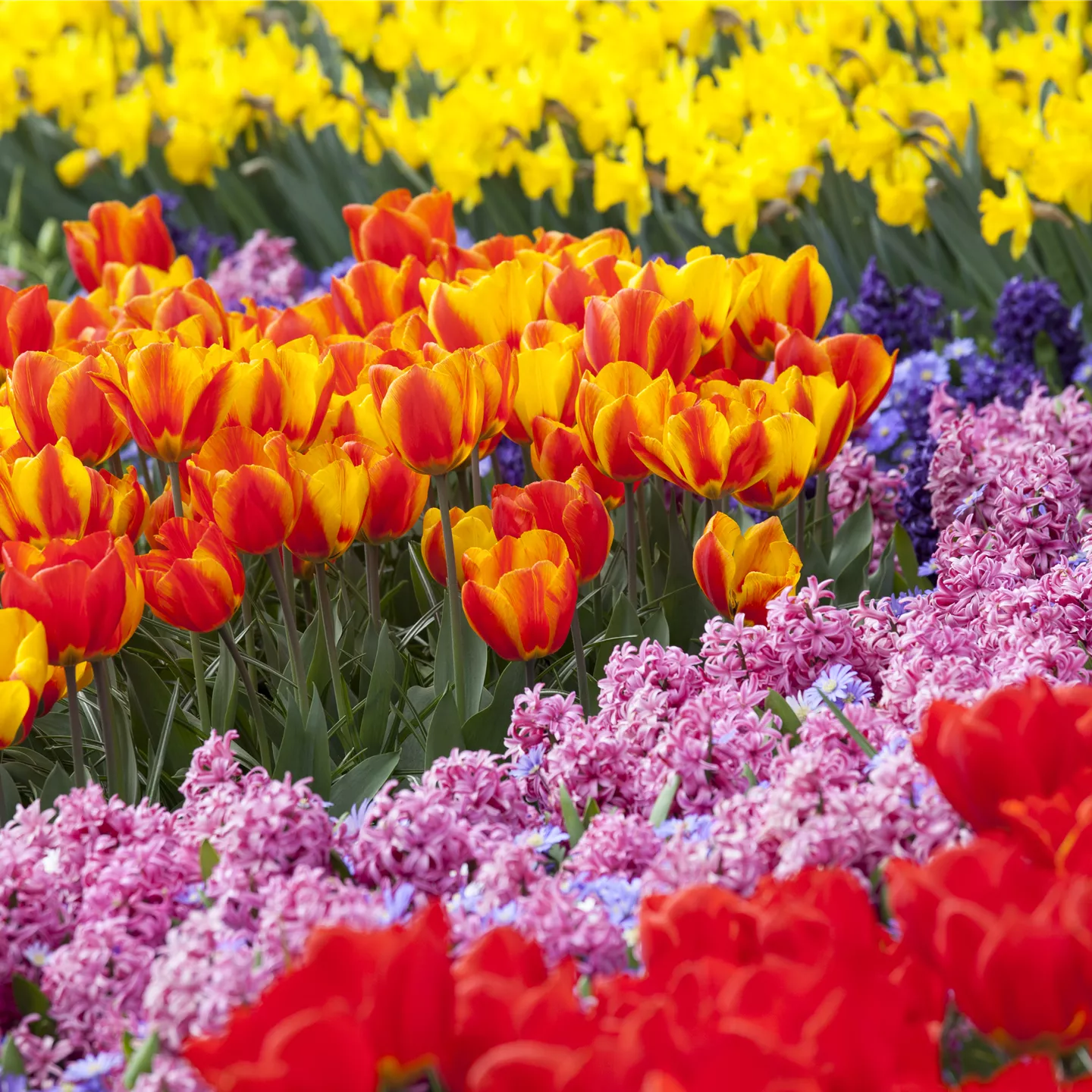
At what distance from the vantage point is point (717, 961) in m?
0.85

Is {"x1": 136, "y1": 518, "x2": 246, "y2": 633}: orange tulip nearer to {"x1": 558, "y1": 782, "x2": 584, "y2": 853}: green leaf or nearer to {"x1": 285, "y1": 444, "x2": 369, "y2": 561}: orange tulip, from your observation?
{"x1": 285, "y1": 444, "x2": 369, "y2": 561}: orange tulip

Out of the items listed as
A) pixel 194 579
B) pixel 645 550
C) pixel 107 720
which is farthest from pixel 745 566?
pixel 107 720

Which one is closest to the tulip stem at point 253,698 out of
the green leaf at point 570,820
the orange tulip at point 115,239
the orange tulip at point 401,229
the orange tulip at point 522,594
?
the orange tulip at point 522,594

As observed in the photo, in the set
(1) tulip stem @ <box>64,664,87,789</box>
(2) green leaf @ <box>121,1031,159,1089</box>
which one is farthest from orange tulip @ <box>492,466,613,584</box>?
(2) green leaf @ <box>121,1031,159,1089</box>

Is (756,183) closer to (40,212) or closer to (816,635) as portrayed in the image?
(816,635)

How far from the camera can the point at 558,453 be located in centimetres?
177

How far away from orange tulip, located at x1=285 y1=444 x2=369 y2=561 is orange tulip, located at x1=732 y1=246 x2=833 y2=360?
27.3 inches

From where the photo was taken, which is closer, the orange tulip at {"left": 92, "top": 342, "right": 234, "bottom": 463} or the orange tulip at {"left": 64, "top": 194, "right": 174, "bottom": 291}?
the orange tulip at {"left": 92, "top": 342, "right": 234, "bottom": 463}

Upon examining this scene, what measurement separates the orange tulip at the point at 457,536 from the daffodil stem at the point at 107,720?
1.38 ft

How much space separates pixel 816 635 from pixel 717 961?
29.0 inches

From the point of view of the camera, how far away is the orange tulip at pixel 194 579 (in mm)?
1477

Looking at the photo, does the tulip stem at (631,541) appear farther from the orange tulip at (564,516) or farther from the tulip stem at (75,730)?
the tulip stem at (75,730)

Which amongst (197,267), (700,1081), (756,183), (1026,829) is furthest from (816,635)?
(197,267)

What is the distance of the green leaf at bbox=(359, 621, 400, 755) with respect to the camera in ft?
5.42
